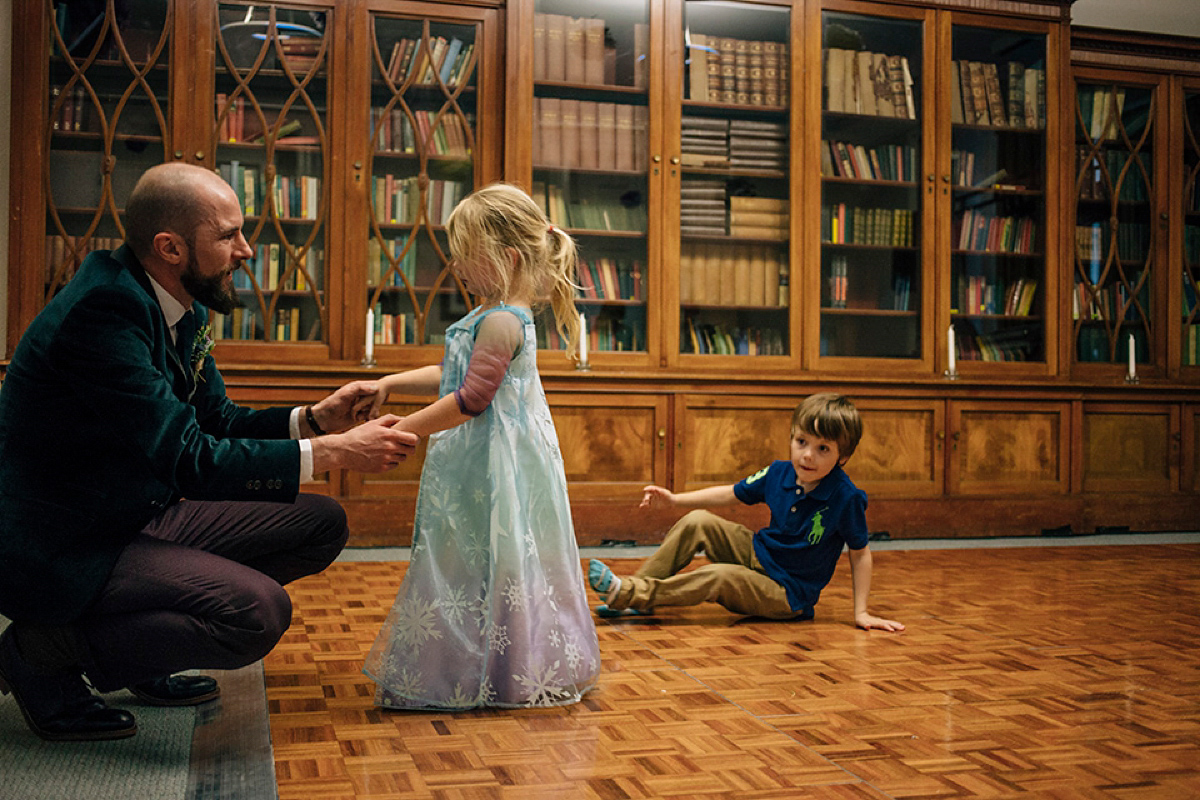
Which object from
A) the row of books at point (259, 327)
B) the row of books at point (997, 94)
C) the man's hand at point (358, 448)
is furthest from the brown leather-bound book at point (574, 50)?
the man's hand at point (358, 448)

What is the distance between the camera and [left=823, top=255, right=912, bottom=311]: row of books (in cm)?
432

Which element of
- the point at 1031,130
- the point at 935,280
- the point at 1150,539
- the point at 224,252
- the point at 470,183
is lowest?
the point at 1150,539

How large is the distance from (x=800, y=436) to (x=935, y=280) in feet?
7.02

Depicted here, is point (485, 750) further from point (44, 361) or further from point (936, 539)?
point (936, 539)

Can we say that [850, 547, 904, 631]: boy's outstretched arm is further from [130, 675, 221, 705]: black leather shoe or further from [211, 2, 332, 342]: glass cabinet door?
[211, 2, 332, 342]: glass cabinet door

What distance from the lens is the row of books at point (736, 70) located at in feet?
13.7

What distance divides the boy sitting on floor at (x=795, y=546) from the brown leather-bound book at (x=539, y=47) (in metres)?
2.05

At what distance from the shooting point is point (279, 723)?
1.66 metres

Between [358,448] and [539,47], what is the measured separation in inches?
112

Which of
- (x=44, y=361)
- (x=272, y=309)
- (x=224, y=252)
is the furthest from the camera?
(x=272, y=309)

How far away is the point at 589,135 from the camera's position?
4.09 m

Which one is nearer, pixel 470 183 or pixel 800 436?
pixel 800 436

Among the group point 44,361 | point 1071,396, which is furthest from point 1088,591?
point 44,361

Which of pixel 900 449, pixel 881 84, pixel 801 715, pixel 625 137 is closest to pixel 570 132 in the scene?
pixel 625 137
